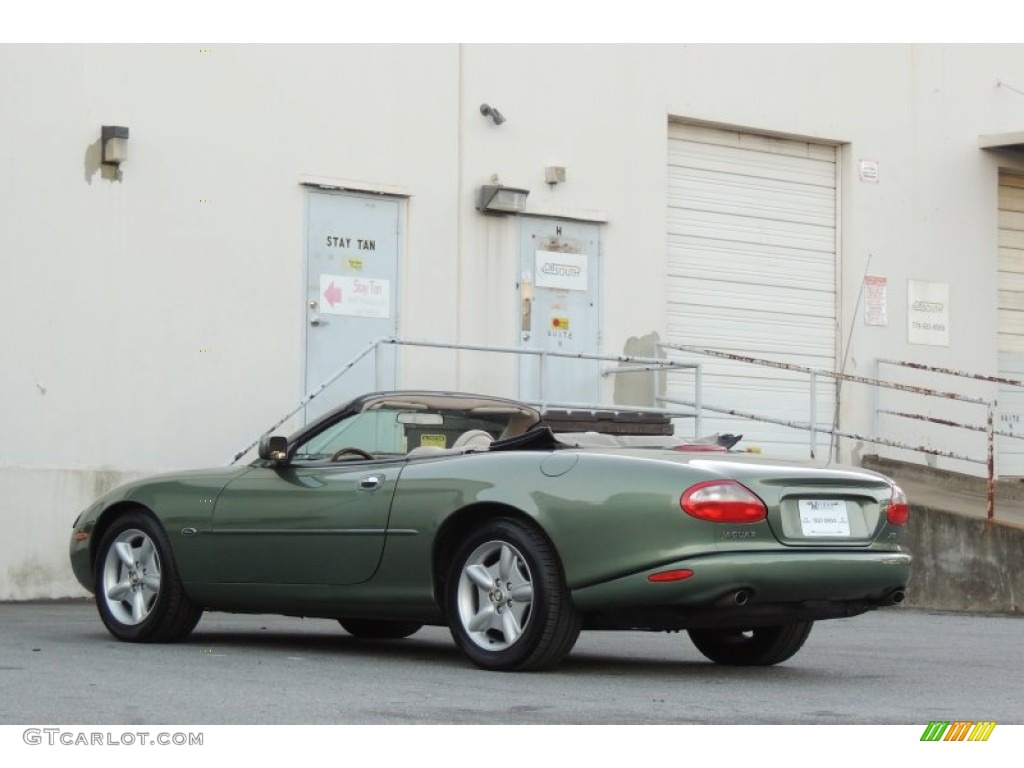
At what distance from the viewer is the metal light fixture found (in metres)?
17.0

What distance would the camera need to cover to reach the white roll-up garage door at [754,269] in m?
18.8

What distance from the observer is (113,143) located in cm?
1495

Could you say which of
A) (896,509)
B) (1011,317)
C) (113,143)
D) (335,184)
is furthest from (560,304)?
(896,509)

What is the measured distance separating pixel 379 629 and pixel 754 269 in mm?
10030

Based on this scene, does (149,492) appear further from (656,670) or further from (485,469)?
(656,670)

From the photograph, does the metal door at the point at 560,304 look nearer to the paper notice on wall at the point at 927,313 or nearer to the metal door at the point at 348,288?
the metal door at the point at 348,288

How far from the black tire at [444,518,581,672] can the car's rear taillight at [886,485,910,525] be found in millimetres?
1468

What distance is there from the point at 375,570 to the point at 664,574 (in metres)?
1.58

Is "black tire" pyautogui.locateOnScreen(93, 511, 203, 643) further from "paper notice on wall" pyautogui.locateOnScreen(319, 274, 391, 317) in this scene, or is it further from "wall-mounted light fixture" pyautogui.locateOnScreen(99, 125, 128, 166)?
"paper notice on wall" pyautogui.locateOnScreen(319, 274, 391, 317)

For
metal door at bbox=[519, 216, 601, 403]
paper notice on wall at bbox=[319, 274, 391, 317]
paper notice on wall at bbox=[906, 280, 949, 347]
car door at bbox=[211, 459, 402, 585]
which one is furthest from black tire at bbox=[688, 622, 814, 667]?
paper notice on wall at bbox=[906, 280, 949, 347]

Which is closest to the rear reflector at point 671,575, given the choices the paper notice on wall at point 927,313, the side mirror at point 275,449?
the side mirror at point 275,449

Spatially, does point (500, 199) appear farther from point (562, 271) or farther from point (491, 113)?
point (562, 271)

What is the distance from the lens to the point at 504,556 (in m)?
7.87

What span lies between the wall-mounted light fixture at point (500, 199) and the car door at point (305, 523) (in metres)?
8.17
